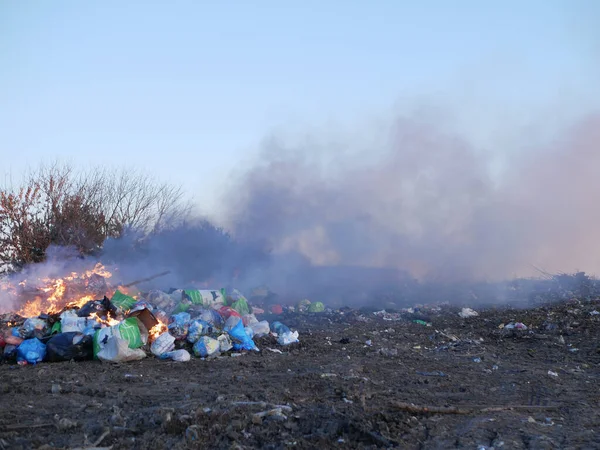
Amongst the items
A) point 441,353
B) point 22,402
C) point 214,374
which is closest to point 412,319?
point 441,353

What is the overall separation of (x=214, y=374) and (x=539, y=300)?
10.3 meters

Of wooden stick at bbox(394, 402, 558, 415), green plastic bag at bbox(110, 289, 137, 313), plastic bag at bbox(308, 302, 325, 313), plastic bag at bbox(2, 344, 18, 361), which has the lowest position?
plastic bag at bbox(308, 302, 325, 313)

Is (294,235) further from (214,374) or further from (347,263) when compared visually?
(214,374)

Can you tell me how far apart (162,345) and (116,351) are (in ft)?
2.17

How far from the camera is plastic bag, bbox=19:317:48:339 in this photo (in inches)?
281

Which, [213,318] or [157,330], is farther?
[213,318]

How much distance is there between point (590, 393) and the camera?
5137 mm

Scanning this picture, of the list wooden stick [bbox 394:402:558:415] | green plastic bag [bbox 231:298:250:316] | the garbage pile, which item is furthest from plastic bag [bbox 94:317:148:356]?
wooden stick [bbox 394:402:558:415]

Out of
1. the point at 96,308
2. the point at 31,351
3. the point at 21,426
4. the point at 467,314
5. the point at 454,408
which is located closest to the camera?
the point at 21,426

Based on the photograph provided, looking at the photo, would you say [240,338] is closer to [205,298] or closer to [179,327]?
[179,327]

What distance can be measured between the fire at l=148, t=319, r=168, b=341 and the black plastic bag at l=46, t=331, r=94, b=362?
83 cm

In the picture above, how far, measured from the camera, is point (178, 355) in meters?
6.78

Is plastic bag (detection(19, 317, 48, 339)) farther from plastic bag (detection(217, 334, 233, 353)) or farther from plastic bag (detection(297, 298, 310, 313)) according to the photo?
plastic bag (detection(297, 298, 310, 313))

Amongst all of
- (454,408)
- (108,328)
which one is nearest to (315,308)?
(108,328)
